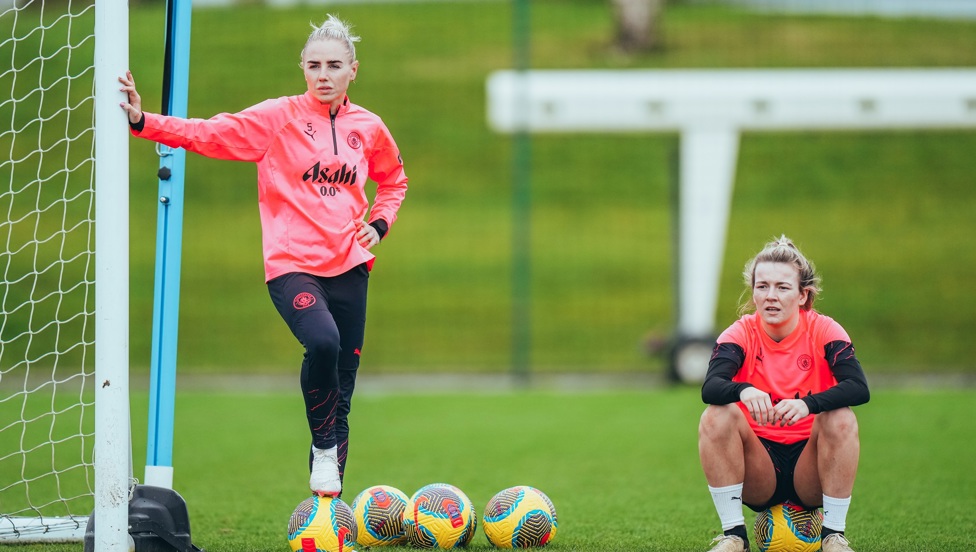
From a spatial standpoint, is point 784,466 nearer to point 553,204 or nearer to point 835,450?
point 835,450

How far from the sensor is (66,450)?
669 centimetres

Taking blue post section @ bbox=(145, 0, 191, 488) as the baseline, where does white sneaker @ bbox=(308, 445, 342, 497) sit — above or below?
below

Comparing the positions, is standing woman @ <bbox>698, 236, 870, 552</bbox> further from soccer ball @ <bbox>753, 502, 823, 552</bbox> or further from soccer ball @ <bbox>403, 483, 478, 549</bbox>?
soccer ball @ <bbox>403, 483, 478, 549</bbox>

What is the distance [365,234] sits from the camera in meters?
3.98

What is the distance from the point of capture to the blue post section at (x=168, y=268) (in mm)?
3867

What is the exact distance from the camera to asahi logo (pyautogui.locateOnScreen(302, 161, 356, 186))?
3869mm

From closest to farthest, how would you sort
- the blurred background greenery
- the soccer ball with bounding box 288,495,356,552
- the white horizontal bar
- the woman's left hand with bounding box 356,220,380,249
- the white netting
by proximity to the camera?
the soccer ball with bounding box 288,495,356,552, the woman's left hand with bounding box 356,220,380,249, the white netting, the white horizontal bar, the blurred background greenery

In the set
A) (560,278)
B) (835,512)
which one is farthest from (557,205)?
(835,512)

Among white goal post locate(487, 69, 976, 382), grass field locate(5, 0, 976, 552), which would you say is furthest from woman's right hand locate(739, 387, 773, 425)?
white goal post locate(487, 69, 976, 382)

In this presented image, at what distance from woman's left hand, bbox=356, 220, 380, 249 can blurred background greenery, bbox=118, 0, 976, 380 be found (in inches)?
263

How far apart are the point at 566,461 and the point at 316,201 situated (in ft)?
10.2

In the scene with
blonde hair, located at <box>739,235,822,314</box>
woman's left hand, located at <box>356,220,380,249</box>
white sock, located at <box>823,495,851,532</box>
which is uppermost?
woman's left hand, located at <box>356,220,380,249</box>

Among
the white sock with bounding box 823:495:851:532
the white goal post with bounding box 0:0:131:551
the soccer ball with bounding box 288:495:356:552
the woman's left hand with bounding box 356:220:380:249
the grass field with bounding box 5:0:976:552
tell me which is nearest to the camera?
the white goal post with bounding box 0:0:131:551

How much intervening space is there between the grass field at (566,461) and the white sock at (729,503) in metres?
0.30
